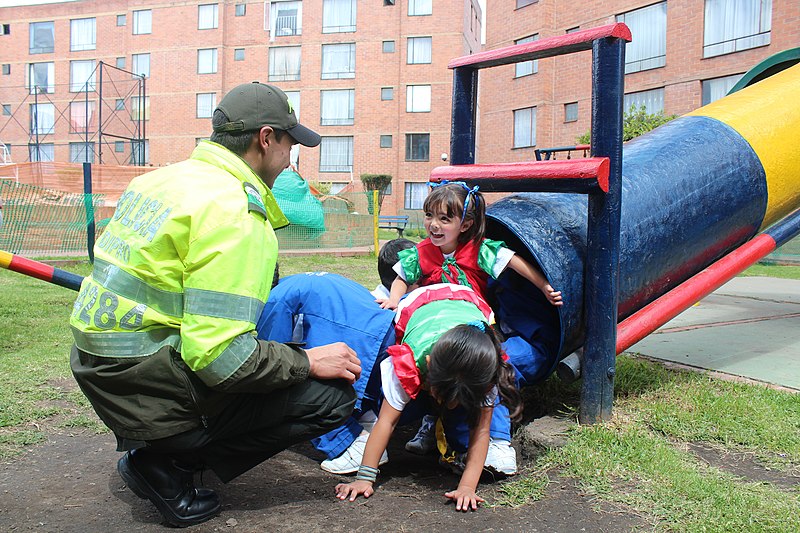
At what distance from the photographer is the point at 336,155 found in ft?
123

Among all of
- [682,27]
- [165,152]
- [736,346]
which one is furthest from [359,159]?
[736,346]

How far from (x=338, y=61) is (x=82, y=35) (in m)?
16.3

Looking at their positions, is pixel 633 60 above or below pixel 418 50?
below

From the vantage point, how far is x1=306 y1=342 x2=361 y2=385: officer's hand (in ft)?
7.72

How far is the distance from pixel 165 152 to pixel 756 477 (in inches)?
1593

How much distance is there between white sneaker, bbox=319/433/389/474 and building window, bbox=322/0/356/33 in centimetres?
3657

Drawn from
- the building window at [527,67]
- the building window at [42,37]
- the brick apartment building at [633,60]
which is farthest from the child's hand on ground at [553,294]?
the building window at [42,37]

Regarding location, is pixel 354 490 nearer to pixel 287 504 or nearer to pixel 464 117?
pixel 287 504

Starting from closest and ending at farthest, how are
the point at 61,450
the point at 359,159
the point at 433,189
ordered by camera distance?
the point at 61,450, the point at 433,189, the point at 359,159

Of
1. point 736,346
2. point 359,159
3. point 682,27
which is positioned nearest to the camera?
point 736,346

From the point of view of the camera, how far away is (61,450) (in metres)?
3.04

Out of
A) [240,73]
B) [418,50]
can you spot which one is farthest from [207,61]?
→ [418,50]

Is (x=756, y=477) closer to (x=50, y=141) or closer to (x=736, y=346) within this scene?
(x=736, y=346)

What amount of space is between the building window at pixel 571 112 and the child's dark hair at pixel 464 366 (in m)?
24.4
